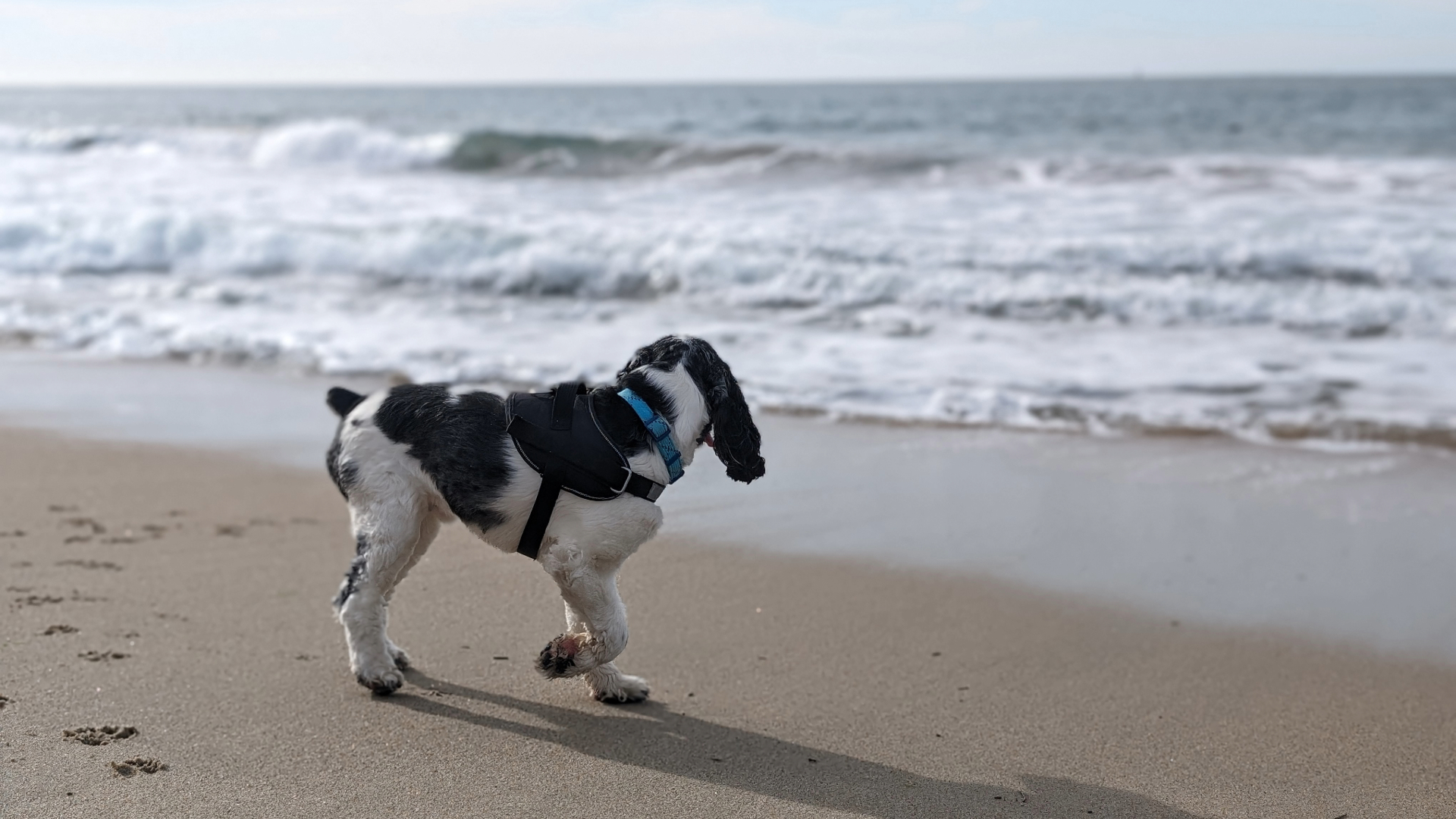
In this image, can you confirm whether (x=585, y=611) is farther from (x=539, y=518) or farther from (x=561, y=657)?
(x=539, y=518)

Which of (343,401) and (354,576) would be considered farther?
(343,401)

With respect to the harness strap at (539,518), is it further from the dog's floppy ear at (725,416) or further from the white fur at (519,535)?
the dog's floppy ear at (725,416)

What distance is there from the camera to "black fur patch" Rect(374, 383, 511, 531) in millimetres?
3631

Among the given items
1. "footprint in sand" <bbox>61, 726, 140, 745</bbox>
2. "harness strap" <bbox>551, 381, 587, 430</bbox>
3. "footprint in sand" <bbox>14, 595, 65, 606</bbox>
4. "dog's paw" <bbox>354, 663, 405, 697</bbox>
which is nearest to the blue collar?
"harness strap" <bbox>551, 381, 587, 430</bbox>

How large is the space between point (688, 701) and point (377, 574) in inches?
42.6

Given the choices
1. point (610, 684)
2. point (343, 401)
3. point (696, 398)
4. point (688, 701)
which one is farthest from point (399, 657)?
point (696, 398)

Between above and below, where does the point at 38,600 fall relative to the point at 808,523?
above

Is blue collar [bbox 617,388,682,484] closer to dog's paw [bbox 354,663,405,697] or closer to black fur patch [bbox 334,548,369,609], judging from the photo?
black fur patch [bbox 334,548,369,609]

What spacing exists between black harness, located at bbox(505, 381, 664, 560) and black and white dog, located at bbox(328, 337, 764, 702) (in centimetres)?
3

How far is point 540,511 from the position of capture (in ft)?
11.8

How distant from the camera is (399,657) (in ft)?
13.4

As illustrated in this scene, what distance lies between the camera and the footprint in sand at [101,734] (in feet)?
11.4

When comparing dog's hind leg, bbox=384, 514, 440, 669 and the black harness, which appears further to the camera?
dog's hind leg, bbox=384, 514, 440, 669

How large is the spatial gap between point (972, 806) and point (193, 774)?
2156 mm
